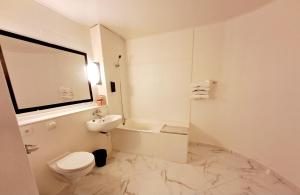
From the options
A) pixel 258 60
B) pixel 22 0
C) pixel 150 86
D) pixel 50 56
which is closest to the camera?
pixel 22 0

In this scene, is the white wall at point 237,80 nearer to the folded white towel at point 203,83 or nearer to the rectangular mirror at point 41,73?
the folded white towel at point 203,83

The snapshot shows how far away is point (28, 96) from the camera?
1.45 metres

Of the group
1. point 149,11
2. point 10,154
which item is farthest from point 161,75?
point 10,154

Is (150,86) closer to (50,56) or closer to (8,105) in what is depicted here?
(50,56)

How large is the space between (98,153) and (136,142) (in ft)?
2.16

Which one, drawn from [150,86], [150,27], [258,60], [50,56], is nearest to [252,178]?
[258,60]

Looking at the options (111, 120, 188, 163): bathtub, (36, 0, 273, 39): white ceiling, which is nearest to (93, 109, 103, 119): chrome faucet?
(111, 120, 188, 163): bathtub

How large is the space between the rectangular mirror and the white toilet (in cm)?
71

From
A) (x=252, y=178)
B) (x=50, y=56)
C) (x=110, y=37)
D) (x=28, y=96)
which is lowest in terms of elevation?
(x=252, y=178)

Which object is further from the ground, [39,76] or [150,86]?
[39,76]

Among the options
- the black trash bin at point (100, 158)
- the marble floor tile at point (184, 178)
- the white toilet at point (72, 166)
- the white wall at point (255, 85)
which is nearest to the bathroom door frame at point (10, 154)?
the white toilet at point (72, 166)

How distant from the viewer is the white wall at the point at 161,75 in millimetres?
2486

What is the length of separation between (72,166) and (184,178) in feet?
4.70

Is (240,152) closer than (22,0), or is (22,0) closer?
(22,0)
